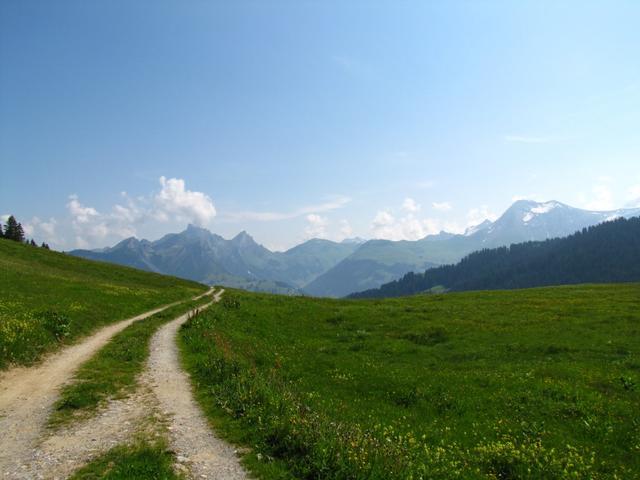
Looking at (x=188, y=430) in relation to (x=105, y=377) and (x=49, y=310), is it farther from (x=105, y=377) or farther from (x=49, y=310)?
(x=49, y=310)

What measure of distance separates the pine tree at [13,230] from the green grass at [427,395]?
387 feet

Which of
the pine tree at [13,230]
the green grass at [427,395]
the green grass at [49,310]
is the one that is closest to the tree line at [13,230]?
the pine tree at [13,230]

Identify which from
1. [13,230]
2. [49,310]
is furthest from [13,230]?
[49,310]

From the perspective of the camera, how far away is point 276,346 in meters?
29.2

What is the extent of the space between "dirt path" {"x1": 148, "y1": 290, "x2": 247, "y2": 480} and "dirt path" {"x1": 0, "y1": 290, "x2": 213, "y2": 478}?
12.5ft

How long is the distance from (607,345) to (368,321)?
2008cm

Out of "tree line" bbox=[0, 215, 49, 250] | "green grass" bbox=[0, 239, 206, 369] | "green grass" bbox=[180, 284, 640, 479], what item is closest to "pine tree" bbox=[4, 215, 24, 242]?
"tree line" bbox=[0, 215, 49, 250]

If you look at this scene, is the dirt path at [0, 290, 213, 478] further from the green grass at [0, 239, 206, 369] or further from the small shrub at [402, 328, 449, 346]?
the small shrub at [402, 328, 449, 346]

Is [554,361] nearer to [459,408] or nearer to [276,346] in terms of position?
[459,408]

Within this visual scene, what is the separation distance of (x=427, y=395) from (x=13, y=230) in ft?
474

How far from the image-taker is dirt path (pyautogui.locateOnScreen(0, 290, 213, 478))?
10.9m

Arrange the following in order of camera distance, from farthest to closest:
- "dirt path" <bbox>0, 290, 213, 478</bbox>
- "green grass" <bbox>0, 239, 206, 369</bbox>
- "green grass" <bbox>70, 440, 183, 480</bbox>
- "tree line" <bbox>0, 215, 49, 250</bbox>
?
"tree line" <bbox>0, 215, 49, 250</bbox>
"green grass" <bbox>0, 239, 206, 369</bbox>
"dirt path" <bbox>0, 290, 213, 478</bbox>
"green grass" <bbox>70, 440, 183, 480</bbox>

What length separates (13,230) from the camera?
4761 inches

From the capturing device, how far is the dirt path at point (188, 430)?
10.4 meters
